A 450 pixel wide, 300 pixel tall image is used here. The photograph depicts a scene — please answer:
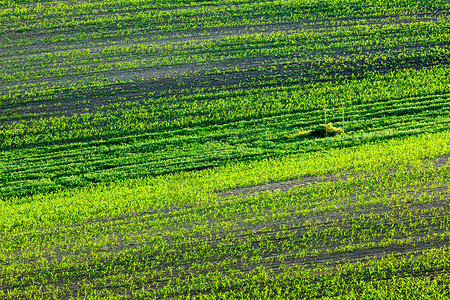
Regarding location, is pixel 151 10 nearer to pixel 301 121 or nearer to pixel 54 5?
pixel 54 5

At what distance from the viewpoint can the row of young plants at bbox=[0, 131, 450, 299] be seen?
1374 cm

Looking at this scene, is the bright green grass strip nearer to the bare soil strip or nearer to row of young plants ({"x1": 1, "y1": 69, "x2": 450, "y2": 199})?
the bare soil strip

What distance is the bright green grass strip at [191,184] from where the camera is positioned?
17312mm

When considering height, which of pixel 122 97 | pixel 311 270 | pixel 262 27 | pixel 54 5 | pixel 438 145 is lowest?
pixel 311 270

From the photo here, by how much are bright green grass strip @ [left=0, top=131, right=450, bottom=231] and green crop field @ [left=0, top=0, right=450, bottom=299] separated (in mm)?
84

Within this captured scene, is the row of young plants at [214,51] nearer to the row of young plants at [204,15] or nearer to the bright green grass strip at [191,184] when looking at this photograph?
the row of young plants at [204,15]

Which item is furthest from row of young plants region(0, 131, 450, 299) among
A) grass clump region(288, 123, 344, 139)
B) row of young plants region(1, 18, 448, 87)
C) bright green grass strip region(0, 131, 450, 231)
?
row of young plants region(1, 18, 448, 87)

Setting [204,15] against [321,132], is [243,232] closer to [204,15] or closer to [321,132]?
[321,132]

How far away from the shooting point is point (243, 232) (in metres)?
15.6

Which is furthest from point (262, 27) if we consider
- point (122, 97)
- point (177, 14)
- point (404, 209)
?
point (404, 209)

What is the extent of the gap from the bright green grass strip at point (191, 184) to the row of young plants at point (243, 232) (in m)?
0.05

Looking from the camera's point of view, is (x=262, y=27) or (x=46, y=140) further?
(x=262, y=27)

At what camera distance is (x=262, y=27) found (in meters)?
32.3

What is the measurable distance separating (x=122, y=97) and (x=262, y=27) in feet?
39.7
